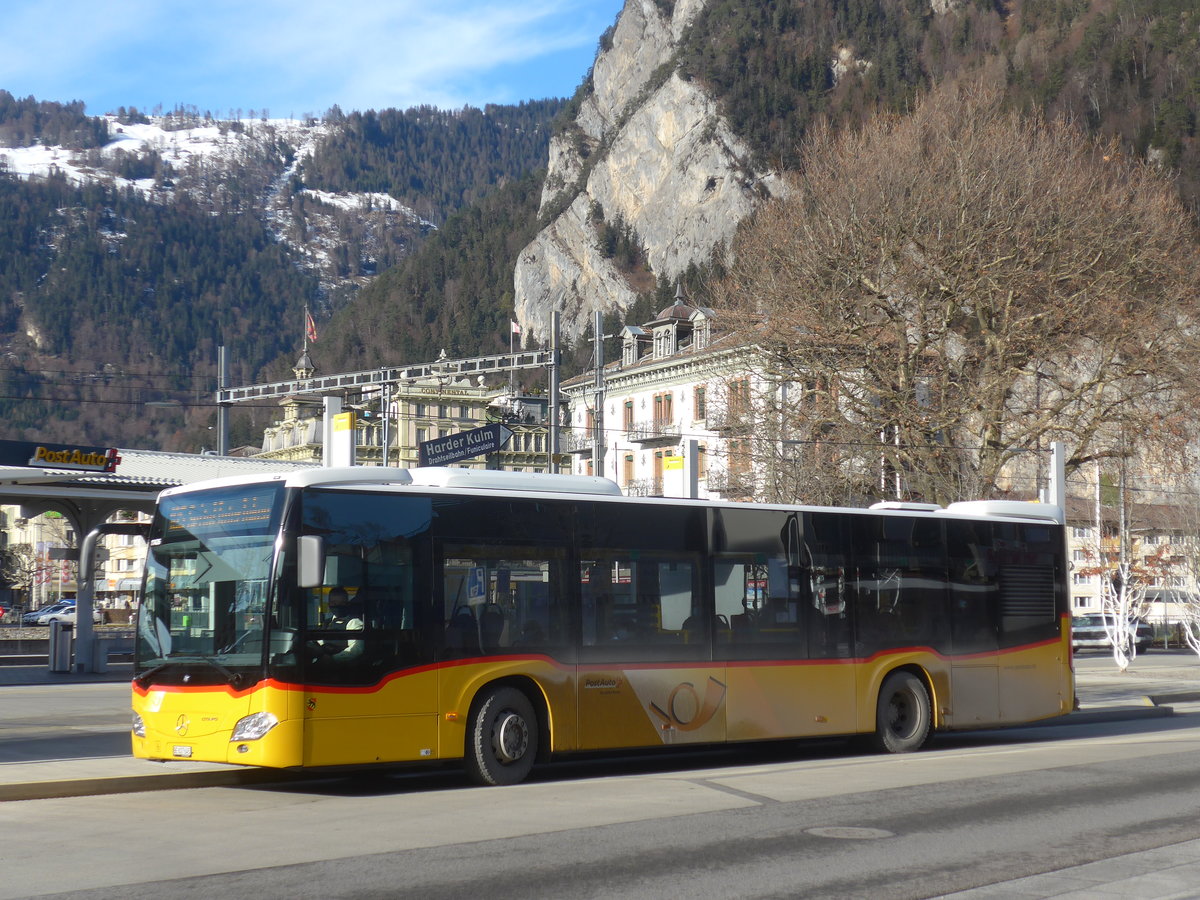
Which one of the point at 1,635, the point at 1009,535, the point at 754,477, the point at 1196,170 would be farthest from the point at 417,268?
the point at 1009,535

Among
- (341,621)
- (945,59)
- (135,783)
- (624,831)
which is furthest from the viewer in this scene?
(945,59)

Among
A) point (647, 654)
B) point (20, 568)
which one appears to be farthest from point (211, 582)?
point (20, 568)

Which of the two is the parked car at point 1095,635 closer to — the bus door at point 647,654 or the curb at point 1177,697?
the curb at point 1177,697

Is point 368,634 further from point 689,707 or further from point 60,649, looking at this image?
point 60,649

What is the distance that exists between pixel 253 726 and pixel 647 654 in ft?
14.0

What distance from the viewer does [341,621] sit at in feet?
40.6

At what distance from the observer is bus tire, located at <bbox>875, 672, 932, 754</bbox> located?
16906 millimetres

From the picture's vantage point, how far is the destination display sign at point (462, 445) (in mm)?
27031

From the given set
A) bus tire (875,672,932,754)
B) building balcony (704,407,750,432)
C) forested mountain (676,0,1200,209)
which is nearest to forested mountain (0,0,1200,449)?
forested mountain (676,0,1200,209)

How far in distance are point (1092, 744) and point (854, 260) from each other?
14.7 m

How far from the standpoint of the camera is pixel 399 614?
1273cm

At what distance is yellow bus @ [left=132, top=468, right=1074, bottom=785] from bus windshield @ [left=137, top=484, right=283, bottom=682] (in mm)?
21

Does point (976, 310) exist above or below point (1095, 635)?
above

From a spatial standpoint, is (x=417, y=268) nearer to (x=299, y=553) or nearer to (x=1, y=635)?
(x=1, y=635)
